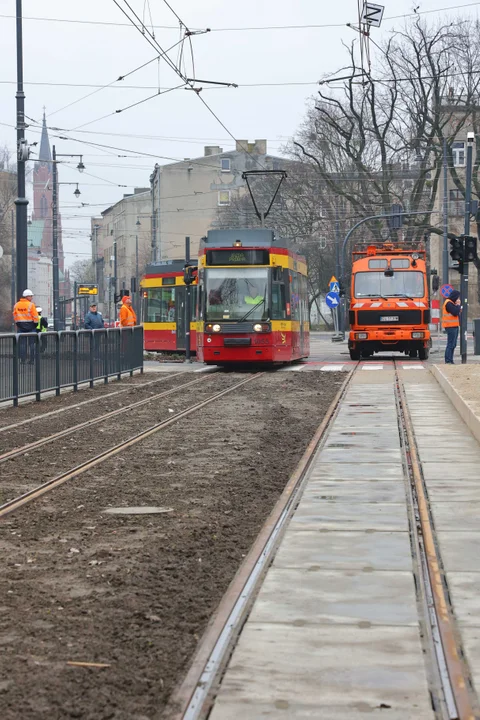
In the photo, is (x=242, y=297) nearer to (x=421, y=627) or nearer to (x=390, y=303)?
(x=390, y=303)

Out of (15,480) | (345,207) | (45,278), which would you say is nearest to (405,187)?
(345,207)

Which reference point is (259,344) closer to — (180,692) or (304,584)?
(304,584)

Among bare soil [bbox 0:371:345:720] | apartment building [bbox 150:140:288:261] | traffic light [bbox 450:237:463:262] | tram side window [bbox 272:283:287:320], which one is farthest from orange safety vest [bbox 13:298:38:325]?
apartment building [bbox 150:140:288:261]

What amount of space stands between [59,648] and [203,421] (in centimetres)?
1098

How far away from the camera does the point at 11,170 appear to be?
9506 centimetres

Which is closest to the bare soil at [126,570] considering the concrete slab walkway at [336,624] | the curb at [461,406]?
the concrete slab walkway at [336,624]

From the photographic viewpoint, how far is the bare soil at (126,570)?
471cm

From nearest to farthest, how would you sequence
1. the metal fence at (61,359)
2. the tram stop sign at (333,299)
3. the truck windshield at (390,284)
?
the metal fence at (61,359), the truck windshield at (390,284), the tram stop sign at (333,299)

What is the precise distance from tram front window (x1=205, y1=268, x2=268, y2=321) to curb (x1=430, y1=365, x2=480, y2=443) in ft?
17.3

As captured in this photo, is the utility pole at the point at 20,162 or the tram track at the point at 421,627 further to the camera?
the utility pole at the point at 20,162

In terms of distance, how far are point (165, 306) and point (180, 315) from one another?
0.85m

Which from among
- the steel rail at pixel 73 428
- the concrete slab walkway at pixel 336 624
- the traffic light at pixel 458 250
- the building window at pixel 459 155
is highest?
the building window at pixel 459 155

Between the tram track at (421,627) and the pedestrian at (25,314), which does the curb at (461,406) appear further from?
the pedestrian at (25,314)

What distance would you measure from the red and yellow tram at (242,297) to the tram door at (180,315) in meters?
8.51
